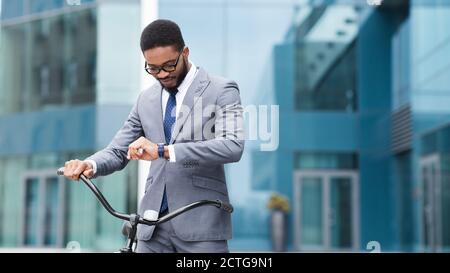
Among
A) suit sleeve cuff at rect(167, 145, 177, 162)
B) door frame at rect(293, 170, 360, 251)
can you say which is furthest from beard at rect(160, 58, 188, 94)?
door frame at rect(293, 170, 360, 251)

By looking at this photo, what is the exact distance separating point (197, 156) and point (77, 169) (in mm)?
292

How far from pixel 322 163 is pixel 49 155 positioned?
3.43 metres

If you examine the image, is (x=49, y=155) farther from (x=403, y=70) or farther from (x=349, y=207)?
(x=403, y=70)

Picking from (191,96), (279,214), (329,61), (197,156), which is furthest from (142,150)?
(329,61)

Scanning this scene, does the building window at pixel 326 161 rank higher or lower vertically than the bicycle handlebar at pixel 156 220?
higher

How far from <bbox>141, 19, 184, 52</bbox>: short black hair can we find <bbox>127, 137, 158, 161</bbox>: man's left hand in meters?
0.27

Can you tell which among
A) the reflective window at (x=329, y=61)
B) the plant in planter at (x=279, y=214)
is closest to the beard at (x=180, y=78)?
the reflective window at (x=329, y=61)

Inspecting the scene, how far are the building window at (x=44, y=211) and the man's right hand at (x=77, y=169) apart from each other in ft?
24.4

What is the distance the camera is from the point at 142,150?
68.3 inches

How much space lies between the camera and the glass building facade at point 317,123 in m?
9.07

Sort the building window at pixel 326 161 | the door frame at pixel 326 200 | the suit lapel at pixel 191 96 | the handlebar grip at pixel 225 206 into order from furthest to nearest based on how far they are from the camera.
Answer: the door frame at pixel 326 200, the building window at pixel 326 161, the suit lapel at pixel 191 96, the handlebar grip at pixel 225 206

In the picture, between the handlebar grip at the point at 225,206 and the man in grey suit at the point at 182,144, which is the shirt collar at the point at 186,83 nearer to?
the man in grey suit at the point at 182,144

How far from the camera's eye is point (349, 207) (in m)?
9.52

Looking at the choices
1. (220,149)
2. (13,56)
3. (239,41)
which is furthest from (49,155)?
(220,149)
